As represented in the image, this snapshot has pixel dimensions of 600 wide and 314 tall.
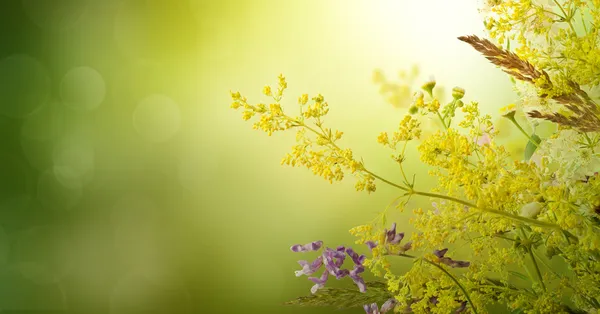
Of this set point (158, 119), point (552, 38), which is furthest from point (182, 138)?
point (552, 38)

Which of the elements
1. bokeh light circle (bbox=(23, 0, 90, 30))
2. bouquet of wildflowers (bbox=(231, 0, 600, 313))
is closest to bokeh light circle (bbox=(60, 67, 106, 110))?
bokeh light circle (bbox=(23, 0, 90, 30))

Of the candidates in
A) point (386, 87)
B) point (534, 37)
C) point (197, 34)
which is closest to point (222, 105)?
point (197, 34)

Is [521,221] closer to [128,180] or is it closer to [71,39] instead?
[128,180]

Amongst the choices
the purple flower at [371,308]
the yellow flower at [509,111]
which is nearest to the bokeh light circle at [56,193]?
the purple flower at [371,308]

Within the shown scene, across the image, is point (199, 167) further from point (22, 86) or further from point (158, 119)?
point (22, 86)

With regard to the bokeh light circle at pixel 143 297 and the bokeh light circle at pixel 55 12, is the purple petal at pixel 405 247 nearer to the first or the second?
the bokeh light circle at pixel 143 297

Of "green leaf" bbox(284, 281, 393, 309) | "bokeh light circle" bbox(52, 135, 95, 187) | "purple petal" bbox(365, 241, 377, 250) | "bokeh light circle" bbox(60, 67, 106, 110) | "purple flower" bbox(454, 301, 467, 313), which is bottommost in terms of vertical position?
"purple flower" bbox(454, 301, 467, 313)

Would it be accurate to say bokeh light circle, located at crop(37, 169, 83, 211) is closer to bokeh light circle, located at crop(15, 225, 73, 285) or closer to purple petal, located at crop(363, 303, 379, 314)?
bokeh light circle, located at crop(15, 225, 73, 285)

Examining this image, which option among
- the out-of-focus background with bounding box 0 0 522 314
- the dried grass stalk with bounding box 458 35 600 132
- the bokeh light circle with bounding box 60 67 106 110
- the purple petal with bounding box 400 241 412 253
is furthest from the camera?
the bokeh light circle with bounding box 60 67 106 110
